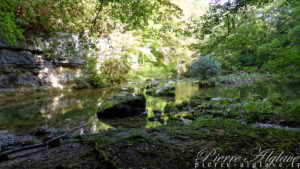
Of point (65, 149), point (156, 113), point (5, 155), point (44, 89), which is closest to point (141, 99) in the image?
point (156, 113)

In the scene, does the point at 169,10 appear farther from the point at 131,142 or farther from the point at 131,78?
the point at 131,78

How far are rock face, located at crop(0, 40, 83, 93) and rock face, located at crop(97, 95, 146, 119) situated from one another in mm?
6028

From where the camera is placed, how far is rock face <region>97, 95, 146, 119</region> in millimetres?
6039

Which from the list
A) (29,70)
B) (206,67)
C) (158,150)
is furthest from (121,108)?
(206,67)

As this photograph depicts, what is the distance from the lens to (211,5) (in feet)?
13.7

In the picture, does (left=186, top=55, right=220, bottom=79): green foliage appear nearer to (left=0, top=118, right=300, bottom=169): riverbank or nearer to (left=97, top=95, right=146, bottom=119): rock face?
(left=97, top=95, right=146, bottom=119): rock face

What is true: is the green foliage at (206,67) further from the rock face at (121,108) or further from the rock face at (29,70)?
the rock face at (121,108)

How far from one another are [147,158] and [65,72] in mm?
13901

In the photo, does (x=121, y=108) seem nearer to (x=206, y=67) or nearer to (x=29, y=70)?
(x=29, y=70)

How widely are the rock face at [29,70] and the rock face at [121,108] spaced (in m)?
6.03

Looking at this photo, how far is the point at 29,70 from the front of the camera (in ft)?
37.6

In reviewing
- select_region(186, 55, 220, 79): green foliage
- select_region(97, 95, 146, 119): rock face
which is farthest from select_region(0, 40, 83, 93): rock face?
select_region(186, 55, 220, 79): green foliage

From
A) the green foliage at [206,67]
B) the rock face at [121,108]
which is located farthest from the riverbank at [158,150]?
the green foliage at [206,67]

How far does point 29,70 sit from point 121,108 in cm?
965
